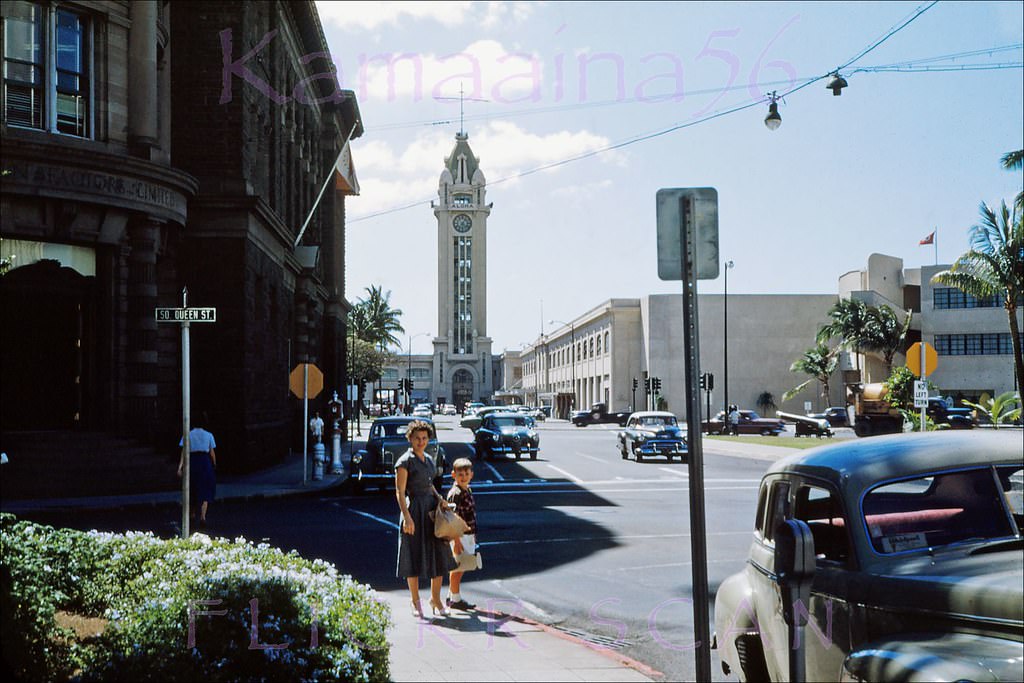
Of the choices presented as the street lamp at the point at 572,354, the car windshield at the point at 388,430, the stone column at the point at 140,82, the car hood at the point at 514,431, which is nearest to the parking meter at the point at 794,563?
the car windshield at the point at 388,430

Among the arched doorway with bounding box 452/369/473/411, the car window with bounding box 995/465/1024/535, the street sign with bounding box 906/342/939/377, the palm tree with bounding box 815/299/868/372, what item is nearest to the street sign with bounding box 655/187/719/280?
the car window with bounding box 995/465/1024/535

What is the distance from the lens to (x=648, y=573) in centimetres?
1128

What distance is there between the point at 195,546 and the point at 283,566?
5.01ft

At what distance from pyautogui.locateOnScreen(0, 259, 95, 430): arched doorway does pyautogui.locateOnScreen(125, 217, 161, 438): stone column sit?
92 centimetres

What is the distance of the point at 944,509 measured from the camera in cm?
478

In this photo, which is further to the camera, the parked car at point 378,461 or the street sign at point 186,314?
the parked car at point 378,461

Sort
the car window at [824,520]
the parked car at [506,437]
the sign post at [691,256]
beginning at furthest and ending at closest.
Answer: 1. the parked car at [506,437]
2. the sign post at [691,256]
3. the car window at [824,520]

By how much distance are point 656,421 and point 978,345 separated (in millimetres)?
43045

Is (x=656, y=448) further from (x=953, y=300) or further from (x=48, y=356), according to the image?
(x=953, y=300)

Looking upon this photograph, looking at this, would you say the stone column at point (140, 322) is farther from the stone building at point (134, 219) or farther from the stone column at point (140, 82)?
the stone column at point (140, 82)

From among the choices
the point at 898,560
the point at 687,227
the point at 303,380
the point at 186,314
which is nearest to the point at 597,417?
the point at 303,380

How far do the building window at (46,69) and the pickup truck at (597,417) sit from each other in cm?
5894

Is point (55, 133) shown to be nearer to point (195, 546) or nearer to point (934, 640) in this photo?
point (195, 546)

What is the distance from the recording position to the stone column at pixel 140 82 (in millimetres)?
23719
